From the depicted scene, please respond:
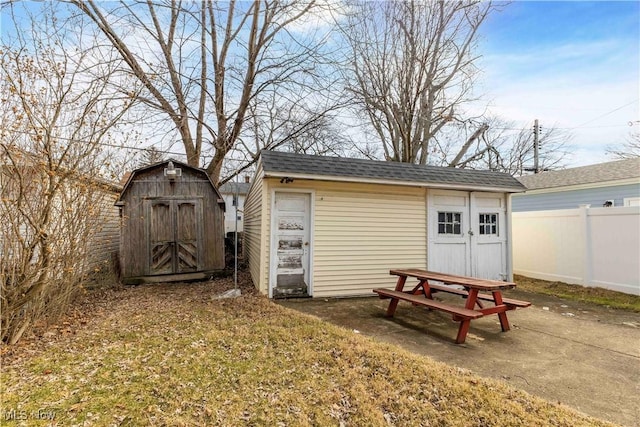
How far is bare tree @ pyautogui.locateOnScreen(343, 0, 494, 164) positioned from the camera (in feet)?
40.5

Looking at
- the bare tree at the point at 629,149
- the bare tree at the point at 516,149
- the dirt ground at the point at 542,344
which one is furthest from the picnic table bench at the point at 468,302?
the bare tree at the point at 629,149

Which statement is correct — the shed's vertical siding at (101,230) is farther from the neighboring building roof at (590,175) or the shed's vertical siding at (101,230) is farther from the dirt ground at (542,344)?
the neighboring building roof at (590,175)

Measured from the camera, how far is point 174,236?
7777 millimetres

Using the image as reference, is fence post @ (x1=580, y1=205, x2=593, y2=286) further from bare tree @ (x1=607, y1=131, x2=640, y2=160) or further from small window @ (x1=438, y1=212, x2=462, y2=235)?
bare tree @ (x1=607, y1=131, x2=640, y2=160)

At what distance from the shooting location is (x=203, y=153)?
1120cm

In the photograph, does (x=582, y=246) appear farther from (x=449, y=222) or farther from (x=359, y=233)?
(x=359, y=233)

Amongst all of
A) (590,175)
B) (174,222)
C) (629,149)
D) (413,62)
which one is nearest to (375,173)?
(174,222)

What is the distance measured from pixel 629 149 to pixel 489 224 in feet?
59.3

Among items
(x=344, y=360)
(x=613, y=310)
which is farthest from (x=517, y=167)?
(x=344, y=360)

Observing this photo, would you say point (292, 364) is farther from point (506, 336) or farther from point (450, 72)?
point (450, 72)

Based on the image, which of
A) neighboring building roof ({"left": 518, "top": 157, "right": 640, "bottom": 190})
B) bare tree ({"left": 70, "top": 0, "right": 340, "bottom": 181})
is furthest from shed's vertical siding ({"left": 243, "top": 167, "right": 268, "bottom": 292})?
neighboring building roof ({"left": 518, "top": 157, "right": 640, "bottom": 190})

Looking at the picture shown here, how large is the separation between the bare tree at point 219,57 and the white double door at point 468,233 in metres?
5.69

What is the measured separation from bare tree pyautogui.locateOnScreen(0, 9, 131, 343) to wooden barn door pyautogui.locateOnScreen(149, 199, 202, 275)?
3361 millimetres

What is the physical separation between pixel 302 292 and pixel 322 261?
72 cm
